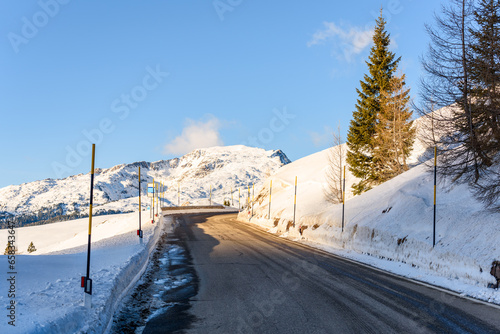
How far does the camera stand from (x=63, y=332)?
4.62 m

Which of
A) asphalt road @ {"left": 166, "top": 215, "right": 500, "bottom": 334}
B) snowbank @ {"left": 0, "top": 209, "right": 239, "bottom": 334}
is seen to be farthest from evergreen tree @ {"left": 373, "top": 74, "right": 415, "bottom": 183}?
snowbank @ {"left": 0, "top": 209, "right": 239, "bottom": 334}

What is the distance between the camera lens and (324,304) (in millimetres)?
7027

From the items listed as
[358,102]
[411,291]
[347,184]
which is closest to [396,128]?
[358,102]

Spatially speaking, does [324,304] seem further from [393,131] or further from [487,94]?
[393,131]

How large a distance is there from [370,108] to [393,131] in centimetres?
382

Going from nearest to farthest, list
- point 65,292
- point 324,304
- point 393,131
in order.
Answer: point 65,292 < point 324,304 < point 393,131

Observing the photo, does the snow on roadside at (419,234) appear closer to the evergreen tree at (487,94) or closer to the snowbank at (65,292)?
the evergreen tree at (487,94)

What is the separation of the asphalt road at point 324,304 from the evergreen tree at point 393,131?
58.0 feet

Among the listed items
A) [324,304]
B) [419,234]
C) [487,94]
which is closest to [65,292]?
[324,304]

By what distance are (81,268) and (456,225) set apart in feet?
36.5

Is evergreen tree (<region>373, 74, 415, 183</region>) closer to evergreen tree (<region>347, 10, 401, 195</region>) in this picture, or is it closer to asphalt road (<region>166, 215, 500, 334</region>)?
evergreen tree (<region>347, 10, 401, 195</region>)

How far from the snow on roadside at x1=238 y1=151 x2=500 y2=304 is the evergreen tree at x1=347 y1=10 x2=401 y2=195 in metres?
8.58

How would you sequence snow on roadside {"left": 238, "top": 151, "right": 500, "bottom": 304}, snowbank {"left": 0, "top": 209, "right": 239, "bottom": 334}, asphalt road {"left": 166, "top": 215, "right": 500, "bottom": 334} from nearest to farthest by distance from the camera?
snowbank {"left": 0, "top": 209, "right": 239, "bottom": 334} → asphalt road {"left": 166, "top": 215, "right": 500, "bottom": 334} → snow on roadside {"left": 238, "top": 151, "right": 500, "bottom": 304}

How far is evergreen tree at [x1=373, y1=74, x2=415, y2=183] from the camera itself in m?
26.8
